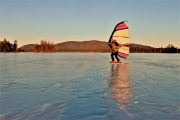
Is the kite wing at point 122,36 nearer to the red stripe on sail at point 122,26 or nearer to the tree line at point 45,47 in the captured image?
the red stripe on sail at point 122,26

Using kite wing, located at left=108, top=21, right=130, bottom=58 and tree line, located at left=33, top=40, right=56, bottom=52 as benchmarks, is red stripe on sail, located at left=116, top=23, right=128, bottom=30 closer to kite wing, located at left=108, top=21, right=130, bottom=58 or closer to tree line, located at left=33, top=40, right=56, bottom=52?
kite wing, located at left=108, top=21, right=130, bottom=58

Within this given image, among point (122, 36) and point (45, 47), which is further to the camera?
point (45, 47)

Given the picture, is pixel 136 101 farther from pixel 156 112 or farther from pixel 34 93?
pixel 34 93

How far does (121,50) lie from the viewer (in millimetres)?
16203

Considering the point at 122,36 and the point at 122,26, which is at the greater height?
the point at 122,26

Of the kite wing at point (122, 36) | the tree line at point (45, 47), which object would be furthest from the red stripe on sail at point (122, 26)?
the tree line at point (45, 47)

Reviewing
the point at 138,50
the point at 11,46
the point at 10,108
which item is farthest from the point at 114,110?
the point at 11,46

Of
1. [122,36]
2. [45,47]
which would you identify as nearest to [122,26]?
[122,36]

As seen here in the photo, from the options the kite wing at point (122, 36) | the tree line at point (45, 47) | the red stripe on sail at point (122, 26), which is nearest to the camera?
the kite wing at point (122, 36)

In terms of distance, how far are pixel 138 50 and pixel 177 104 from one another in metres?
81.1

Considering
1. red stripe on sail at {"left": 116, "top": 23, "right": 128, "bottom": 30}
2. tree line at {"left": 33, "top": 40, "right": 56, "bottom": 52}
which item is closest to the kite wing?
red stripe on sail at {"left": 116, "top": 23, "right": 128, "bottom": 30}

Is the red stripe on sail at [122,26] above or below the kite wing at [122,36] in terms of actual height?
above

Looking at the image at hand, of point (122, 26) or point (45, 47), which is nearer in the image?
point (122, 26)

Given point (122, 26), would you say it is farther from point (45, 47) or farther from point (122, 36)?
point (45, 47)
